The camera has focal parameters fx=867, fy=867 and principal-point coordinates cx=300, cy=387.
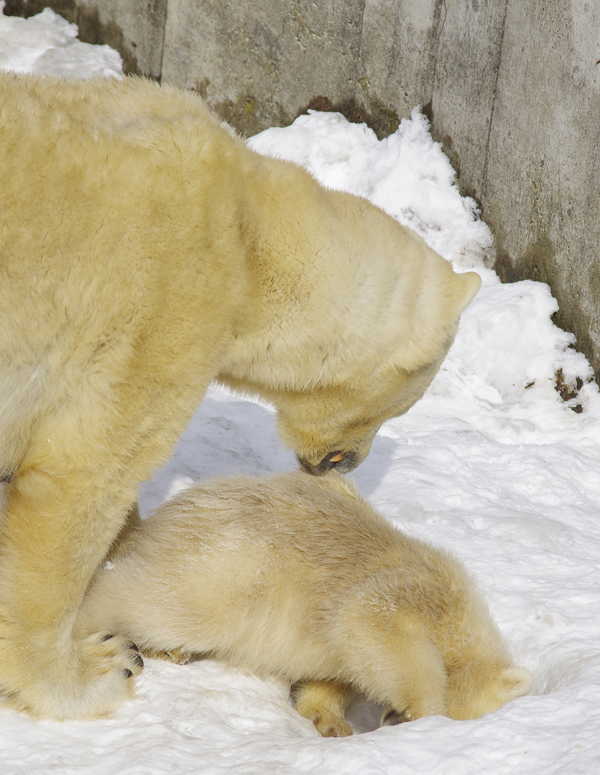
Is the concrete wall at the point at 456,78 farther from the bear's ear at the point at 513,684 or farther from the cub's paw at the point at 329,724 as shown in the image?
the cub's paw at the point at 329,724

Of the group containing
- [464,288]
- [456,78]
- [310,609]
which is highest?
[456,78]

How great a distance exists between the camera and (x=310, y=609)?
3463 millimetres

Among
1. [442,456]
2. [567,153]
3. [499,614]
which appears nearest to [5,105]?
[499,614]

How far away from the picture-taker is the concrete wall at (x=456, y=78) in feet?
18.5

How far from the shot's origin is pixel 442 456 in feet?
17.1

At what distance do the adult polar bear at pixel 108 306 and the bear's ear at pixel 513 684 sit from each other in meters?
1.38

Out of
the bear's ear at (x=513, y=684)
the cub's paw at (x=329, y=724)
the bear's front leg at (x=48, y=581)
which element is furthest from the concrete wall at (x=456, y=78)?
the bear's front leg at (x=48, y=581)

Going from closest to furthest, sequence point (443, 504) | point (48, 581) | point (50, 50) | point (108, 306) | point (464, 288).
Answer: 1. point (108, 306)
2. point (48, 581)
3. point (464, 288)
4. point (443, 504)
5. point (50, 50)

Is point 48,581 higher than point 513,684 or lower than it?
higher

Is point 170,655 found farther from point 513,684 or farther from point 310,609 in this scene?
point 513,684

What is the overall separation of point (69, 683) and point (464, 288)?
227 cm

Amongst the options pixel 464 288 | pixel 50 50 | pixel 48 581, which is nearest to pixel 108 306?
pixel 48 581

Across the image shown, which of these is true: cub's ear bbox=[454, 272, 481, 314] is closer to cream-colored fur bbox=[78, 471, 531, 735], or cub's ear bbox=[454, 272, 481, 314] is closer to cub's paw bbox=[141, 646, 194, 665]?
cream-colored fur bbox=[78, 471, 531, 735]

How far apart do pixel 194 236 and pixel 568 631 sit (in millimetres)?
2192
